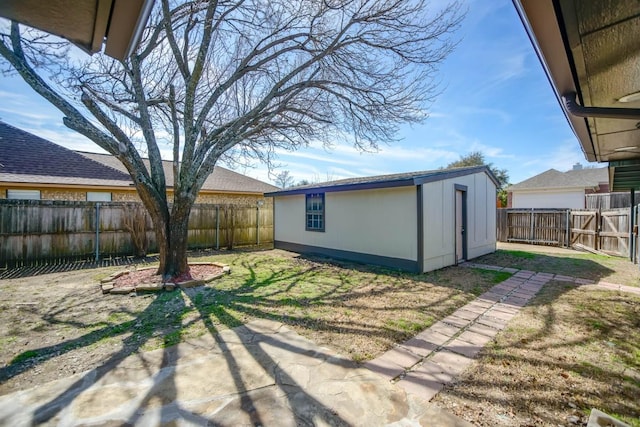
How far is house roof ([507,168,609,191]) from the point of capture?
19312mm

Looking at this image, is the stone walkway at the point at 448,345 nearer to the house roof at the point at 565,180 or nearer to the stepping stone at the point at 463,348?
the stepping stone at the point at 463,348

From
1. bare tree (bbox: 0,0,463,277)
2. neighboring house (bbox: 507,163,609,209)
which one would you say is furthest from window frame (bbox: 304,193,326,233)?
neighboring house (bbox: 507,163,609,209)

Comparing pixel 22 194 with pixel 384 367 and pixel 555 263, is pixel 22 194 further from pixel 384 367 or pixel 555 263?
pixel 555 263

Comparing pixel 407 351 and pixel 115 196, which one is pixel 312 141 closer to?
pixel 407 351

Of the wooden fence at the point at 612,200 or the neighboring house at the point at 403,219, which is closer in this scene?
the neighboring house at the point at 403,219

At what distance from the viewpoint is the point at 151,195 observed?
604 centimetres

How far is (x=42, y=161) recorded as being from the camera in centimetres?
1187

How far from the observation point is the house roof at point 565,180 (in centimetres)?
1931

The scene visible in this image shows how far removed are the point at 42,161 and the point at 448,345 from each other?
15.8 meters

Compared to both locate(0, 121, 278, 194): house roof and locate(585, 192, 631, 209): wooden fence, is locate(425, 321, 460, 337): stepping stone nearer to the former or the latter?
locate(585, 192, 631, 209): wooden fence

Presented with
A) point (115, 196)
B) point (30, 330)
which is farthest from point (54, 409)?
point (115, 196)

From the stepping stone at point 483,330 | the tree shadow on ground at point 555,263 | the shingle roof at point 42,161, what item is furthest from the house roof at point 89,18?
the shingle roof at point 42,161

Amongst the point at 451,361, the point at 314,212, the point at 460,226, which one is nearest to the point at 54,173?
the point at 314,212

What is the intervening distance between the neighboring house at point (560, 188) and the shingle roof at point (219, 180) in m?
18.4
